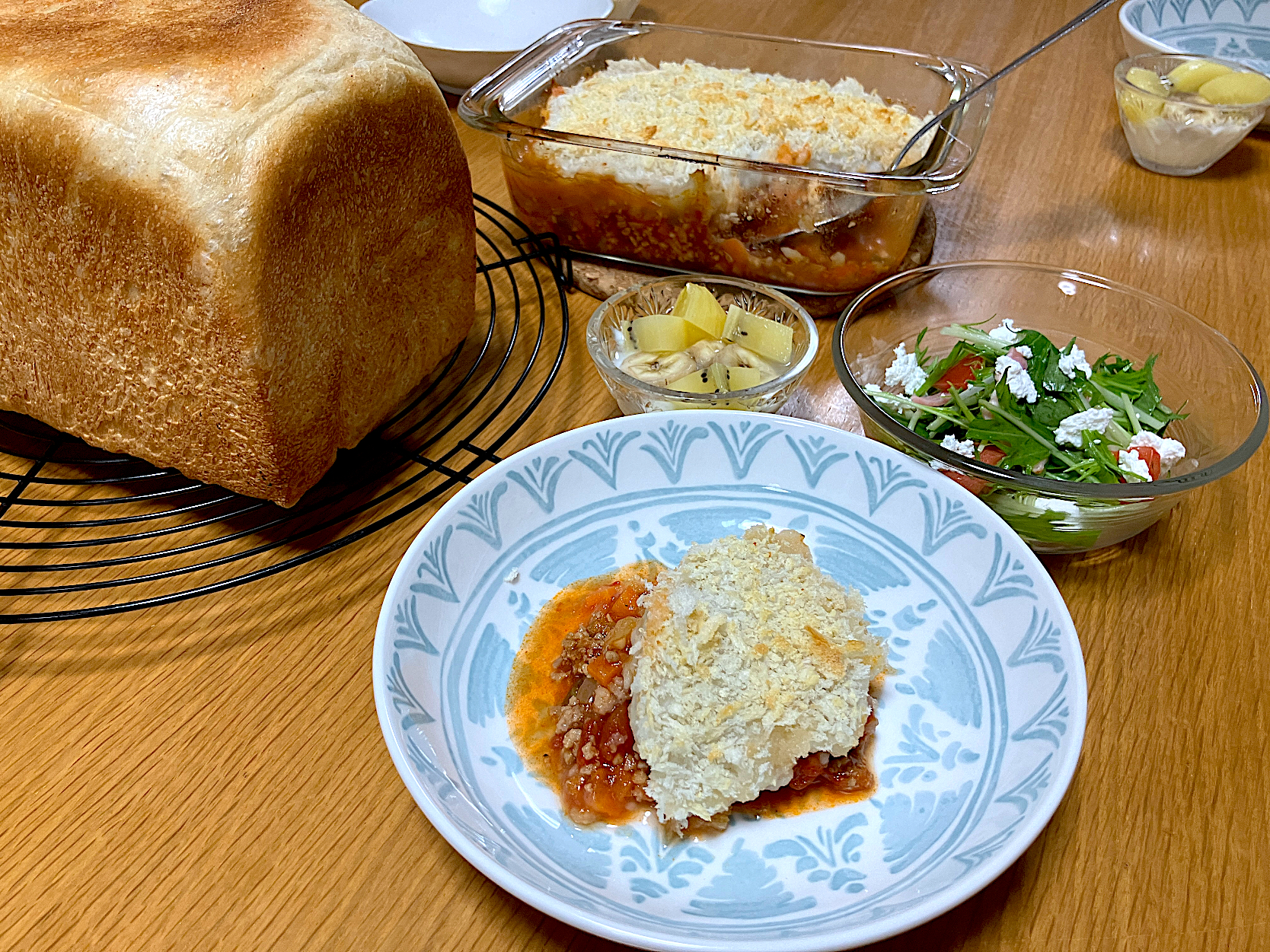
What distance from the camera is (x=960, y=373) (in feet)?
4.31

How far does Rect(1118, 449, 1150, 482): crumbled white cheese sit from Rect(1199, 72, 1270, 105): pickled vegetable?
121 cm

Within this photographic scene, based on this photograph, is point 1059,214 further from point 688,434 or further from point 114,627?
point 114,627

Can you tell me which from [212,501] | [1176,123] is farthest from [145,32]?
[1176,123]

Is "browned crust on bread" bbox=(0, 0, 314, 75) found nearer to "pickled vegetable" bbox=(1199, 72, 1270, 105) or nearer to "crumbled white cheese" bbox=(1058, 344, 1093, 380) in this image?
"crumbled white cheese" bbox=(1058, 344, 1093, 380)

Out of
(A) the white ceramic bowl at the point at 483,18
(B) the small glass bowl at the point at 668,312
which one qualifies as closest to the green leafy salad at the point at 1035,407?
(B) the small glass bowl at the point at 668,312

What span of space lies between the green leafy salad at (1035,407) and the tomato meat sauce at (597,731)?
1.45 ft

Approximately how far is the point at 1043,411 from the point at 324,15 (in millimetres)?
1068

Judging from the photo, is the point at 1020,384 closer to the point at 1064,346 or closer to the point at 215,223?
the point at 1064,346

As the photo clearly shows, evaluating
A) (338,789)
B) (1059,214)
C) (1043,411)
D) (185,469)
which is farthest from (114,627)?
(1059,214)

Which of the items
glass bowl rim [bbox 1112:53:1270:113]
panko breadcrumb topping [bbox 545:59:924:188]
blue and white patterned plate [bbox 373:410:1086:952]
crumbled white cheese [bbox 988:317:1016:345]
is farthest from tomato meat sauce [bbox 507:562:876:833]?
glass bowl rim [bbox 1112:53:1270:113]

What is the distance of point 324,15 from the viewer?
3.81 feet

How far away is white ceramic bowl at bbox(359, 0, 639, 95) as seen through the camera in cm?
234

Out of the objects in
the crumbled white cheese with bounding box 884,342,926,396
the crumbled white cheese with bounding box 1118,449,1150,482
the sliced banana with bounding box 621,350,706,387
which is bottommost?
the crumbled white cheese with bounding box 1118,449,1150,482

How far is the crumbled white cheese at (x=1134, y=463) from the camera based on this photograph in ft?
3.78
